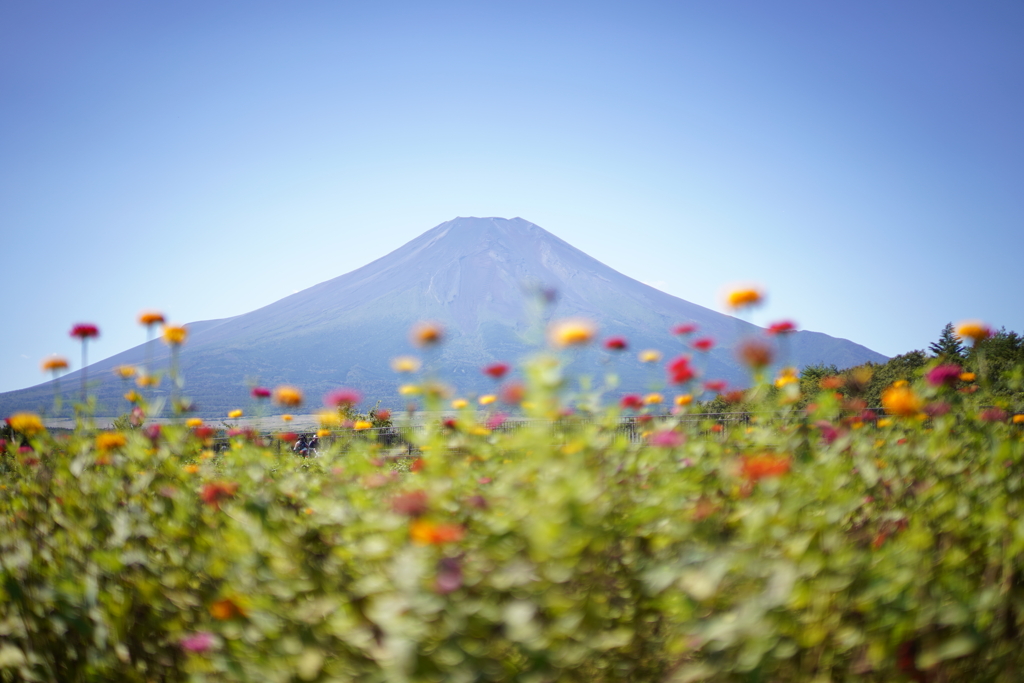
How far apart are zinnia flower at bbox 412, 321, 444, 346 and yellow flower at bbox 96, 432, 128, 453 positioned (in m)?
1.42

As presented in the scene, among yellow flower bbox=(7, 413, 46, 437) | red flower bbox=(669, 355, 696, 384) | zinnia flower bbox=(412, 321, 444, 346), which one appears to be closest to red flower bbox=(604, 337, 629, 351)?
red flower bbox=(669, 355, 696, 384)

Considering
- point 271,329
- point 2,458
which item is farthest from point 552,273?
point 2,458

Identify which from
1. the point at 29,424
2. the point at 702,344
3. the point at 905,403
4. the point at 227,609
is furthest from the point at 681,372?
the point at 29,424

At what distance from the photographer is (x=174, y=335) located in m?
2.42

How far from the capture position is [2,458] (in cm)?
393

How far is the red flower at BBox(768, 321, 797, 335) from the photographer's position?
2.10 meters

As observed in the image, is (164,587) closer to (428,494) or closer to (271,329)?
(428,494)

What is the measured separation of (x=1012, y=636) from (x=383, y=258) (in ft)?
611

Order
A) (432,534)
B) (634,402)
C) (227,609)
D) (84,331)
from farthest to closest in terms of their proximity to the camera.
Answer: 1. (84,331)
2. (634,402)
3. (227,609)
4. (432,534)

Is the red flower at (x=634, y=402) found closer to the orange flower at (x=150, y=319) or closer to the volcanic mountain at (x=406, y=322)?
the orange flower at (x=150, y=319)

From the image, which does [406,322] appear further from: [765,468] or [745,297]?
[765,468]

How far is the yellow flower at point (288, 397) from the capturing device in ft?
7.59

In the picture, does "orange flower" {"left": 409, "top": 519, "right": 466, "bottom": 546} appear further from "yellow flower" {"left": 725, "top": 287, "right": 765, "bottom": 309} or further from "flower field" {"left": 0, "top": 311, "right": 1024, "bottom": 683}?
"yellow flower" {"left": 725, "top": 287, "right": 765, "bottom": 309}

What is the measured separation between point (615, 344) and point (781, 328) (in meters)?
0.64
